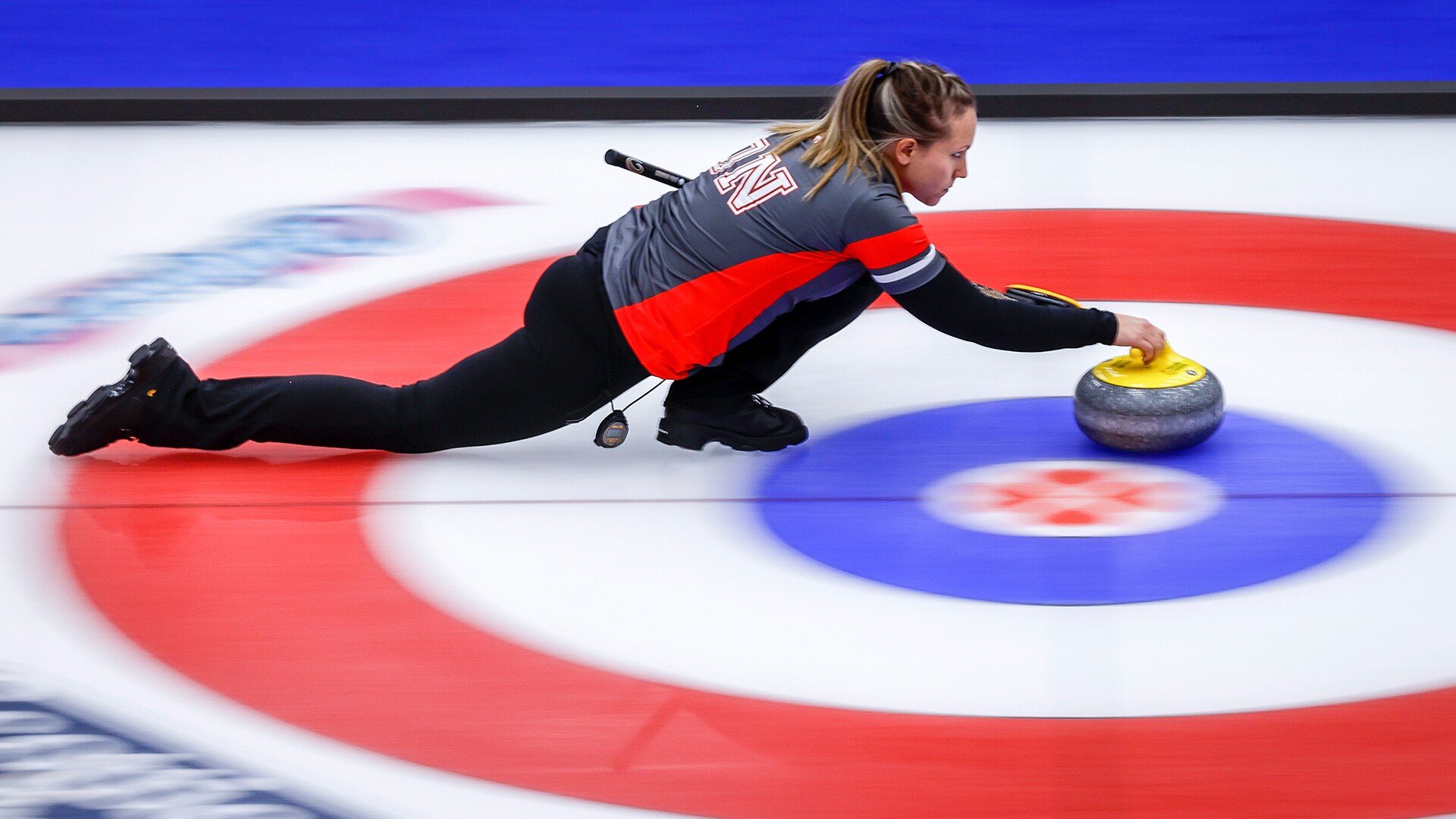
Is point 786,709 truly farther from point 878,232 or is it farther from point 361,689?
point 878,232

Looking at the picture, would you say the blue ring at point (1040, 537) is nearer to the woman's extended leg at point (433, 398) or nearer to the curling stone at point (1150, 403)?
the curling stone at point (1150, 403)

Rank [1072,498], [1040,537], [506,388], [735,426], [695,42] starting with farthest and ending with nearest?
[695,42] < [735,426] < [506,388] < [1072,498] < [1040,537]

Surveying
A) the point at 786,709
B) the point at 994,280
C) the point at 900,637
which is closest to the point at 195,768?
the point at 786,709

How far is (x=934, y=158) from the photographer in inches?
103

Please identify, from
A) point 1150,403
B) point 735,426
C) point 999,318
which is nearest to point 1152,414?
point 1150,403

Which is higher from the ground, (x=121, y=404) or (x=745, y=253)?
(x=745, y=253)

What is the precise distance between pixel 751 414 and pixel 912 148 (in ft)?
2.01

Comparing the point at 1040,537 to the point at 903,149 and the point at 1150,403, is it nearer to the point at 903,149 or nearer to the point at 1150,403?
the point at 1150,403

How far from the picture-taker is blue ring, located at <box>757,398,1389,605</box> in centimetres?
242

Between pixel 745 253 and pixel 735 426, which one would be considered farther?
pixel 735 426

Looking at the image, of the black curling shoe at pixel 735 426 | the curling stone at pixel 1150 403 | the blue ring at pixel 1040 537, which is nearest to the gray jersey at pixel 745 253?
the black curling shoe at pixel 735 426

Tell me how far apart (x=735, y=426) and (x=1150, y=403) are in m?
0.78

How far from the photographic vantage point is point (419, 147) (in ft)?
15.6

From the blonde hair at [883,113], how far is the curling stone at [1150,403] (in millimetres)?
575
